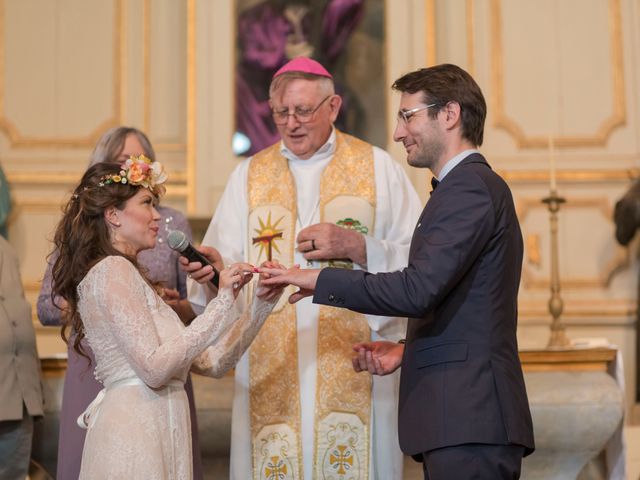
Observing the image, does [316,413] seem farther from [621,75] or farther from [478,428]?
[621,75]

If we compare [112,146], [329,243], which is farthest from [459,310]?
[112,146]

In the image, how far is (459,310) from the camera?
307cm

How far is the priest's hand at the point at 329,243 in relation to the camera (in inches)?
151

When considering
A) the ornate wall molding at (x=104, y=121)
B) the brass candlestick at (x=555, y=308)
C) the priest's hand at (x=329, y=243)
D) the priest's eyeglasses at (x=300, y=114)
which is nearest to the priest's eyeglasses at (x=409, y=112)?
the priest's hand at (x=329, y=243)

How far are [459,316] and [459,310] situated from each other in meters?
0.02

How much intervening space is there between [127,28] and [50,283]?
329 cm

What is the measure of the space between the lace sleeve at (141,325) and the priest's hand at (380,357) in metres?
0.54

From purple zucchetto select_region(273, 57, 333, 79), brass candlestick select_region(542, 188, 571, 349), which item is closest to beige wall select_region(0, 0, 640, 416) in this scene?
brass candlestick select_region(542, 188, 571, 349)

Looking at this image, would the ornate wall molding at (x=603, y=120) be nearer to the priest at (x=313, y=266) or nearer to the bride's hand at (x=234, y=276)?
the priest at (x=313, y=266)

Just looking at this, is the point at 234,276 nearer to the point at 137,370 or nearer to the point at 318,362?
the point at 137,370

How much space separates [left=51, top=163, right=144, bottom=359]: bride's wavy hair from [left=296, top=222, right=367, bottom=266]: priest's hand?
2.22 ft

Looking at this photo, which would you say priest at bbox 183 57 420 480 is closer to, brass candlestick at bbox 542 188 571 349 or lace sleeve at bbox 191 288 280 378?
lace sleeve at bbox 191 288 280 378

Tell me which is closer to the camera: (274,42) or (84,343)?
(84,343)

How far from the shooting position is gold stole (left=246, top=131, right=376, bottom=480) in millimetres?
4105
